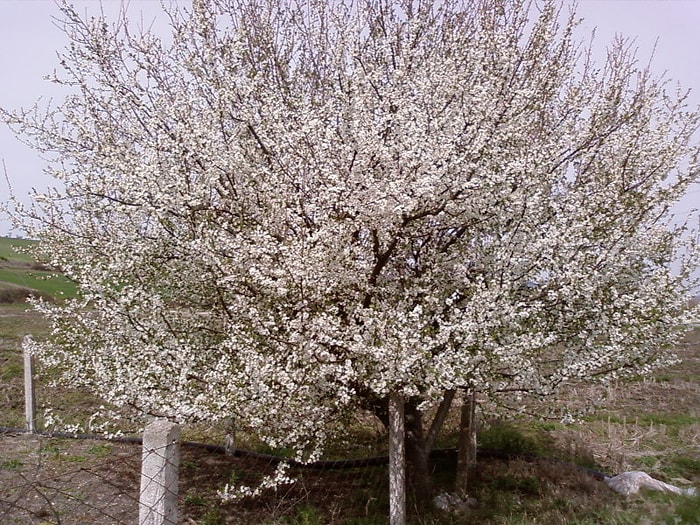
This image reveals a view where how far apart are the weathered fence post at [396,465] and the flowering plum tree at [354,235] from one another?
31cm

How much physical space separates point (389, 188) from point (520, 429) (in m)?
6.09

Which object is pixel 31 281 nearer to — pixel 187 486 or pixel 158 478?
pixel 187 486

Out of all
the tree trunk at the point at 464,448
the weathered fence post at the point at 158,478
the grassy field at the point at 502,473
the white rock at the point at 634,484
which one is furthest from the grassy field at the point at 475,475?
the weathered fence post at the point at 158,478

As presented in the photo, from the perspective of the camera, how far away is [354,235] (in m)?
5.23

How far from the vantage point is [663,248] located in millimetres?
5508

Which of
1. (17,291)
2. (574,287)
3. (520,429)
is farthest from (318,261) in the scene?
(17,291)

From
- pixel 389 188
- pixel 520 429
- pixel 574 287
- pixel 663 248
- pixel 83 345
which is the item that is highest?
pixel 389 188

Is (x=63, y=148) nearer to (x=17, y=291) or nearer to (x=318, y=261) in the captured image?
(x=318, y=261)

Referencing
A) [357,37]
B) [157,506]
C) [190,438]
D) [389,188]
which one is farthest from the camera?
[190,438]

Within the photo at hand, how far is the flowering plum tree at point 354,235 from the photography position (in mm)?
4680

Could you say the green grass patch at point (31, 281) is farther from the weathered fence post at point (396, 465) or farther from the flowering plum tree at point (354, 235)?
the weathered fence post at point (396, 465)

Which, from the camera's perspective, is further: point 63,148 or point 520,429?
point 520,429

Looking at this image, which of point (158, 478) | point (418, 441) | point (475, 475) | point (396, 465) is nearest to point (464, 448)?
point (418, 441)

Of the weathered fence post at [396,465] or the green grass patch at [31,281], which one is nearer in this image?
the weathered fence post at [396,465]
